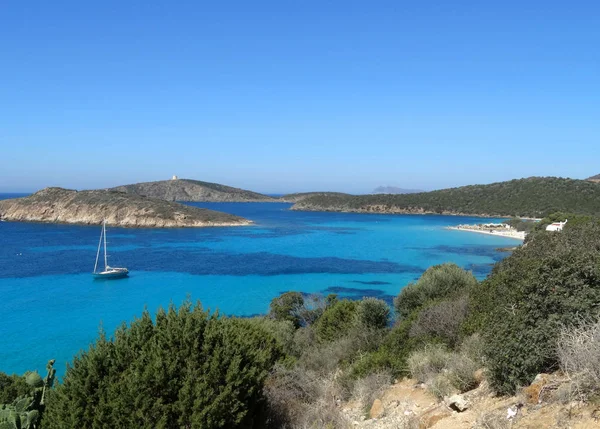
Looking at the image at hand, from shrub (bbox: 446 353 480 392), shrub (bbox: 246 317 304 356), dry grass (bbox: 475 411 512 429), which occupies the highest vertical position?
dry grass (bbox: 475 411 512 429)

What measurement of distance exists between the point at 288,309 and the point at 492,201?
385 feet

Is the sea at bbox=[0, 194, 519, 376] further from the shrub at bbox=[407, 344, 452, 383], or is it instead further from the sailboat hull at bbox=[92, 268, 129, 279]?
the shrub at bbox=[407, 344, 452, 383]

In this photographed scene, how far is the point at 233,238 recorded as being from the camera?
253ft

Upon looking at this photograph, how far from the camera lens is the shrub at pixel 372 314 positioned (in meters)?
17.9

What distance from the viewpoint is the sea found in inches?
1123

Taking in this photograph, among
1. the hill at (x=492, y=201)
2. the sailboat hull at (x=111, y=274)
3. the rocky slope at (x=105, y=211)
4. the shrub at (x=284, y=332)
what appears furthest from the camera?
the hill at (x=492, y=201)

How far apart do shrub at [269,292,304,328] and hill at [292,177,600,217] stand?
295 ft

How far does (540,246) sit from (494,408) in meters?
14.1

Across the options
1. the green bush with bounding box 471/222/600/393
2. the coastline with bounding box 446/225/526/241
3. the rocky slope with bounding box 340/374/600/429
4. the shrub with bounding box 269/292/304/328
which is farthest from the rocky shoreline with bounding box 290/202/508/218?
the rocky slope with bounding box 340/374/600/429

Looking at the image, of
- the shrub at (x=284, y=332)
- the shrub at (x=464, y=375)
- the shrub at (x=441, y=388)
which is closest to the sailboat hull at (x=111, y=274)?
the shrub at (x=284, y=332)

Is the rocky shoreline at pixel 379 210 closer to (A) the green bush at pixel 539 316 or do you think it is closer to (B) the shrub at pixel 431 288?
(B) the shrub at pixel 431 288

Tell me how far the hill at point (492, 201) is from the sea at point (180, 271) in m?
41.2

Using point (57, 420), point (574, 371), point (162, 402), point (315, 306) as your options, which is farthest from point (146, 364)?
point (315, 306)

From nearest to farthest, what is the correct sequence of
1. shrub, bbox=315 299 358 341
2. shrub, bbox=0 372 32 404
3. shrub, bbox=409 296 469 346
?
shrub, bbox=0 372 32 404 → shrub, bbox=409 296 469 346 → shrub, bbox=315 299 358 341
